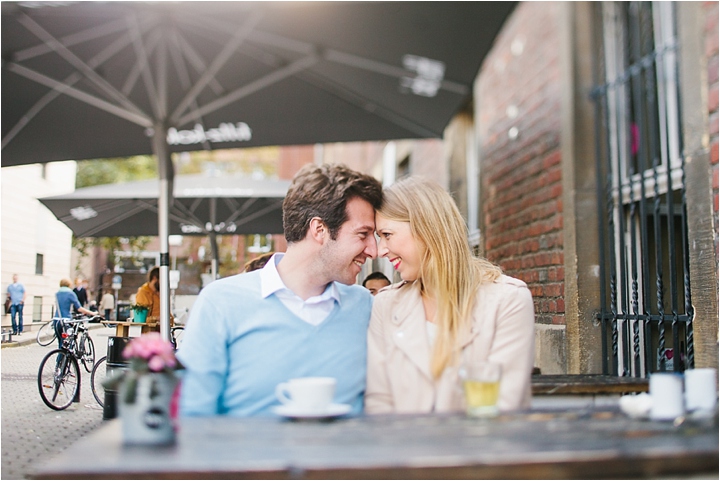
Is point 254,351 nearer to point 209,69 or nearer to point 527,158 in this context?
point 209,69

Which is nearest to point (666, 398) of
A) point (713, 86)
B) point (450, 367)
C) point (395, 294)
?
point (450, 367)

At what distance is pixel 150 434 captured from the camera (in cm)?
142

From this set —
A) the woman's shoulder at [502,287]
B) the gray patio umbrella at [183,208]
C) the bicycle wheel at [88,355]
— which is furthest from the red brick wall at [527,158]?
the bicycle wheel at [88,355]

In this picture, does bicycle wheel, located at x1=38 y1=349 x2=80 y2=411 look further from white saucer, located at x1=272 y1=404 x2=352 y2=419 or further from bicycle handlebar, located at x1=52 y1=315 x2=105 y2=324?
white saucer, located at x1=272 y1=404 x2=352 y2=419

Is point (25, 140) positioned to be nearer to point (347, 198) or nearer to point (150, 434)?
point (347, 198)

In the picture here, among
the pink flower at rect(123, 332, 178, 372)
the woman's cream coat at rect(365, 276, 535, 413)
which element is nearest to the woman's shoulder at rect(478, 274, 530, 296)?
the woman's cream coat at rect(365, 276, 535, 413)

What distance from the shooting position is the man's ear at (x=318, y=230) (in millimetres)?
2385

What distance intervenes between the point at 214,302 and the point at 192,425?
0.62 meters

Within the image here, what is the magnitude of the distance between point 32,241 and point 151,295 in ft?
2.15

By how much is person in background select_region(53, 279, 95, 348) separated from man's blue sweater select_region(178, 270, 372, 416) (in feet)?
3.53

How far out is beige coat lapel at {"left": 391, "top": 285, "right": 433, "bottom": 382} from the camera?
2.18 metres

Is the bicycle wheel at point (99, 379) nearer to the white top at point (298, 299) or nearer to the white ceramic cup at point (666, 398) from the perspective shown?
the white top at point (298, 299)

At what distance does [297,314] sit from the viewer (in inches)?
89.5

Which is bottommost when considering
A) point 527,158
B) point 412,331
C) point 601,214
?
point 412,331
